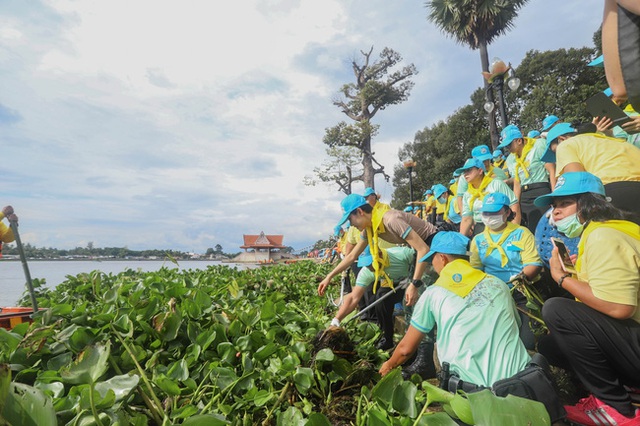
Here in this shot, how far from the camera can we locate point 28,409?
816 millimetres

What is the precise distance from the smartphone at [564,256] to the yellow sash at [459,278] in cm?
61

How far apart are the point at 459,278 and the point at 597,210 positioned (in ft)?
2.77

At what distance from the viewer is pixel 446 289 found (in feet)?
6.74

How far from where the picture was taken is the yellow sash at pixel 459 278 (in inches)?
78.9

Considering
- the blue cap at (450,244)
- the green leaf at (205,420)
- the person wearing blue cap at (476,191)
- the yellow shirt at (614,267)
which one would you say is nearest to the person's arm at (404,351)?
the blue cap at (450,244)

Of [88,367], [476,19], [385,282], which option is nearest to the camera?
[88,367]

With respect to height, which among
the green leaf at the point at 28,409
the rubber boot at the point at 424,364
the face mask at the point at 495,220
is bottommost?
the rubber boot at the point at 424,364

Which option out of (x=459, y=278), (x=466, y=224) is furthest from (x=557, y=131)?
(x=459, y=278)

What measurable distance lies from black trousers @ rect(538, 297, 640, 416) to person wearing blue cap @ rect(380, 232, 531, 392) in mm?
337

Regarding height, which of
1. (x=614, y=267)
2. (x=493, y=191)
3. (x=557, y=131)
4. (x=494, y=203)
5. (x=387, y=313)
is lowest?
(x=387, y=313)

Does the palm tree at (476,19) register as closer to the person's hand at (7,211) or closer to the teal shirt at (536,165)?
the teal shirt at (536,165)

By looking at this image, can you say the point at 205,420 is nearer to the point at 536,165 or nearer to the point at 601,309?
the point at 601,309

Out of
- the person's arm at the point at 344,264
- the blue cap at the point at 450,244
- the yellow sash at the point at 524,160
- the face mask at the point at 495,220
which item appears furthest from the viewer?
the yellow sash at the point at 524,160

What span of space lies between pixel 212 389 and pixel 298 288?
13.8 feet
